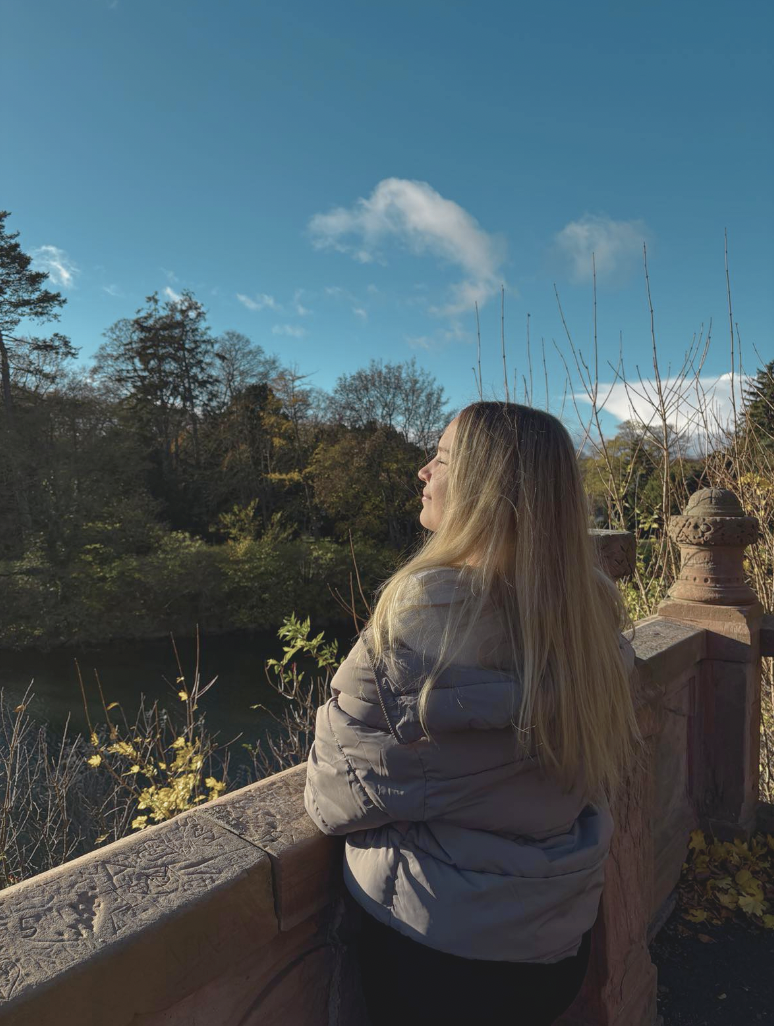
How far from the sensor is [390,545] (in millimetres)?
23344

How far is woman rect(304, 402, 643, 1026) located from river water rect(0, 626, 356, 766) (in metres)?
9.66

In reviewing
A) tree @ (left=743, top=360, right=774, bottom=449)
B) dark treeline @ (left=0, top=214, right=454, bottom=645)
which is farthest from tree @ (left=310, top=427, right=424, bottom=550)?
tree @ (left=743, top=360, right=774, bottom=449)

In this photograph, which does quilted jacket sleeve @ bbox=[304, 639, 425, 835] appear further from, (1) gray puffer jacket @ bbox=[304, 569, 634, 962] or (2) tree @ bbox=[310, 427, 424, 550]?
(2) tree @ bbox=[310, 427, 424, 550]

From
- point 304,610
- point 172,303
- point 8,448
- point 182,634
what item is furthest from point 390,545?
point 172,303

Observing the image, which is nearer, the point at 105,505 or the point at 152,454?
the point at 105,505

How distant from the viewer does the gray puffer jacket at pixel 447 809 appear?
3.45 ft

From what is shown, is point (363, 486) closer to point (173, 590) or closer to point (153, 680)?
point (173, 590)

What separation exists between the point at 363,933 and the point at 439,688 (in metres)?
0.50

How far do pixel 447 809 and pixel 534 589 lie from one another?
0.37 m

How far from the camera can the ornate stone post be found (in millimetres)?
2793

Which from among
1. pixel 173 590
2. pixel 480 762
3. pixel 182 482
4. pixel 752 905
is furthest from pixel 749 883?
pixel 182 482

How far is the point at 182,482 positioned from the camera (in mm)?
26156

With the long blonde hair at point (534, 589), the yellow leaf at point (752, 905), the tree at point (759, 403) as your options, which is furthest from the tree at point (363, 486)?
the long blonde hair at point (534, 589)

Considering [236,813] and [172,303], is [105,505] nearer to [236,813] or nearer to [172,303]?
[172,303]
